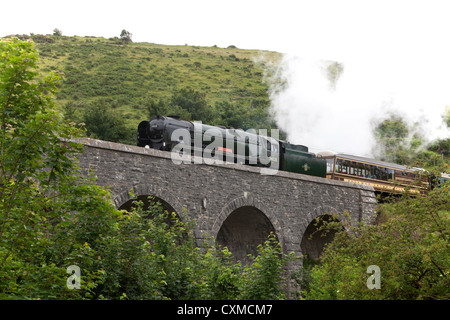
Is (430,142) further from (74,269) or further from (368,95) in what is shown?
(74,269)

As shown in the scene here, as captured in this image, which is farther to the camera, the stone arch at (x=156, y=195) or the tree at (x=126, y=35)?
the tree at (x=126, y=35)

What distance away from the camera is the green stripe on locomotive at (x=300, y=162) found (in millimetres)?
26719

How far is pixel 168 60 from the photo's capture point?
70438 millimetres

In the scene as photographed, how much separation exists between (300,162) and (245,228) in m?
4.78

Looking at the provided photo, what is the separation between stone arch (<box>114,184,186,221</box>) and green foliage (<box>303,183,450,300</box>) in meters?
7.66

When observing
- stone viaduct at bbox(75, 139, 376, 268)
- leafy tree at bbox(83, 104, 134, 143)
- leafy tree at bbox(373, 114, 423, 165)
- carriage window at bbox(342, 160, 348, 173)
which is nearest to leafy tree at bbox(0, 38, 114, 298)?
stone viaduct at bbox(75, 139, 376, 268)

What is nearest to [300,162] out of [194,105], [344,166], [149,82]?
[344,166]

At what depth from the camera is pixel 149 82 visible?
5934 cm

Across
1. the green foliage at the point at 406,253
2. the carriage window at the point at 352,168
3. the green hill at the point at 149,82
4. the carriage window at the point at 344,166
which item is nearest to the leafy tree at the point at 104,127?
the green hill at the point at 149,82

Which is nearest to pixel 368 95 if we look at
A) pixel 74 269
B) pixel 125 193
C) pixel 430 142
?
pixel 430 142

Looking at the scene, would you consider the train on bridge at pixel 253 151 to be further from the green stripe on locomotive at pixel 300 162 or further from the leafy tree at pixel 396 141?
the leafy tree at pixel 396 141

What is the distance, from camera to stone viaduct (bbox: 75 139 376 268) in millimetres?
18859

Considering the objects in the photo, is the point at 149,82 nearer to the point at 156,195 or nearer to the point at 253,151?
the point at 253,151

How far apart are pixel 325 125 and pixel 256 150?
2451 centimetres
